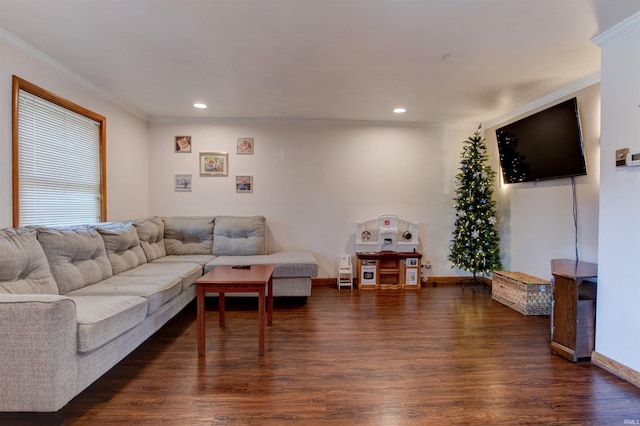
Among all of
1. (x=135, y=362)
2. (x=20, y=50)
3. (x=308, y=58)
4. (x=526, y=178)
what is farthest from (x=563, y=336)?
(x=20, y=50)

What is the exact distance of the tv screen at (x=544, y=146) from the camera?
Result: 2.88 meters

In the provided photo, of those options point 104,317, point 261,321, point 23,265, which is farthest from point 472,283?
point 23,265

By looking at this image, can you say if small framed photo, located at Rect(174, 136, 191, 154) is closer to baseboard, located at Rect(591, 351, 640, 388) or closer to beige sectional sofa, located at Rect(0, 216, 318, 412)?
beige sectional sofa, located at Rect(0, 216, 318, 412)

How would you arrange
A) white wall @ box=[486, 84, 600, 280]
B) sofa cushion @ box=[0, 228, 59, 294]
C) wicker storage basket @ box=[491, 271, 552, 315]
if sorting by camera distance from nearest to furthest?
sofa cushion @ box=[0, 228, 59, 294] → white wall @ box=[486, 84, 600, 280] → wicker storage basket @ box=[491, 271, 552, 315]

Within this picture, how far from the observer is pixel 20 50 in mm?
2383

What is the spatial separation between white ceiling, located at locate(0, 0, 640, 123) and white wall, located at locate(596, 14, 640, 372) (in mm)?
271

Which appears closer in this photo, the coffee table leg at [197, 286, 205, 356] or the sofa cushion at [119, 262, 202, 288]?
the coffee table leg at [197, 286, 205, 356]

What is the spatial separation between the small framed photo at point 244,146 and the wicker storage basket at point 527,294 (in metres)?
3.85

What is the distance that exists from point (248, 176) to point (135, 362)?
2.82 meters

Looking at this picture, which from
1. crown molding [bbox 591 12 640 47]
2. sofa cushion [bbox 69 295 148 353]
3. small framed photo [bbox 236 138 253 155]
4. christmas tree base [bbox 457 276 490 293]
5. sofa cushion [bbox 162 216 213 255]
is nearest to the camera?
sofa cushion [bbox 69 295 148 353]

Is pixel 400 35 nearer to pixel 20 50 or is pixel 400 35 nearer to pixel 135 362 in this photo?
pixel 20 50

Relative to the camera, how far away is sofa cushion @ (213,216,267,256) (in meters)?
4.09

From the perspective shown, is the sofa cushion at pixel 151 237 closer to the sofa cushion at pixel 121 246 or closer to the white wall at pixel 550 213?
the sofa cushion at pixel 121 246

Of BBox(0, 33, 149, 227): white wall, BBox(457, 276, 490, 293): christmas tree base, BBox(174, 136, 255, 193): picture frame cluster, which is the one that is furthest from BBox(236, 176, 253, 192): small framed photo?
BBox(457, 276, 490, 293): christmas tree base
